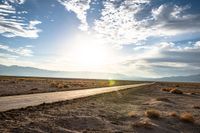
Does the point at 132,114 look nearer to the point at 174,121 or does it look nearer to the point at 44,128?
the point at 174,121

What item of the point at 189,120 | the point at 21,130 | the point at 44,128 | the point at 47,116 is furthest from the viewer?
the point at 189,120

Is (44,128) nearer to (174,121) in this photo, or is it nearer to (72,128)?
(72,128)

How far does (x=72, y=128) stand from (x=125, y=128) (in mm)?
3083

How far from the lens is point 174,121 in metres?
18.0

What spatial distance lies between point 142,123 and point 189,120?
14.3ft

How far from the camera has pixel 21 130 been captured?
11.7 m

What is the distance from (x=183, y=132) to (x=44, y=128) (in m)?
8.25

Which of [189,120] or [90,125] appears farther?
[189,120]

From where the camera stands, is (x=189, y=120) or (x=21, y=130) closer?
(x=21, y=130)

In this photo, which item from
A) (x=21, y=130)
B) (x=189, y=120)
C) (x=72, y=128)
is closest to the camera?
(x=21, y=130)

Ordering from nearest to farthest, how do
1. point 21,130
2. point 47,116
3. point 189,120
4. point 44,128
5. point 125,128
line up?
1. point 21,130
2. point 44,128
3. point 125,128
4. point 47,116
5. point 189,120

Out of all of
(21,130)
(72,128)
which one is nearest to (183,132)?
(72,128)

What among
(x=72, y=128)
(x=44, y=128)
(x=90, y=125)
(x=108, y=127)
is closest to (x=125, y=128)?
(x=108, y=127)

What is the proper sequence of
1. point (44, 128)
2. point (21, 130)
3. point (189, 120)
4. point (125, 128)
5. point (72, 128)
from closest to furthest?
point (21, 130) → point (44, 128) → point (72, 128) → point (125, 128) → point (189, 120)
